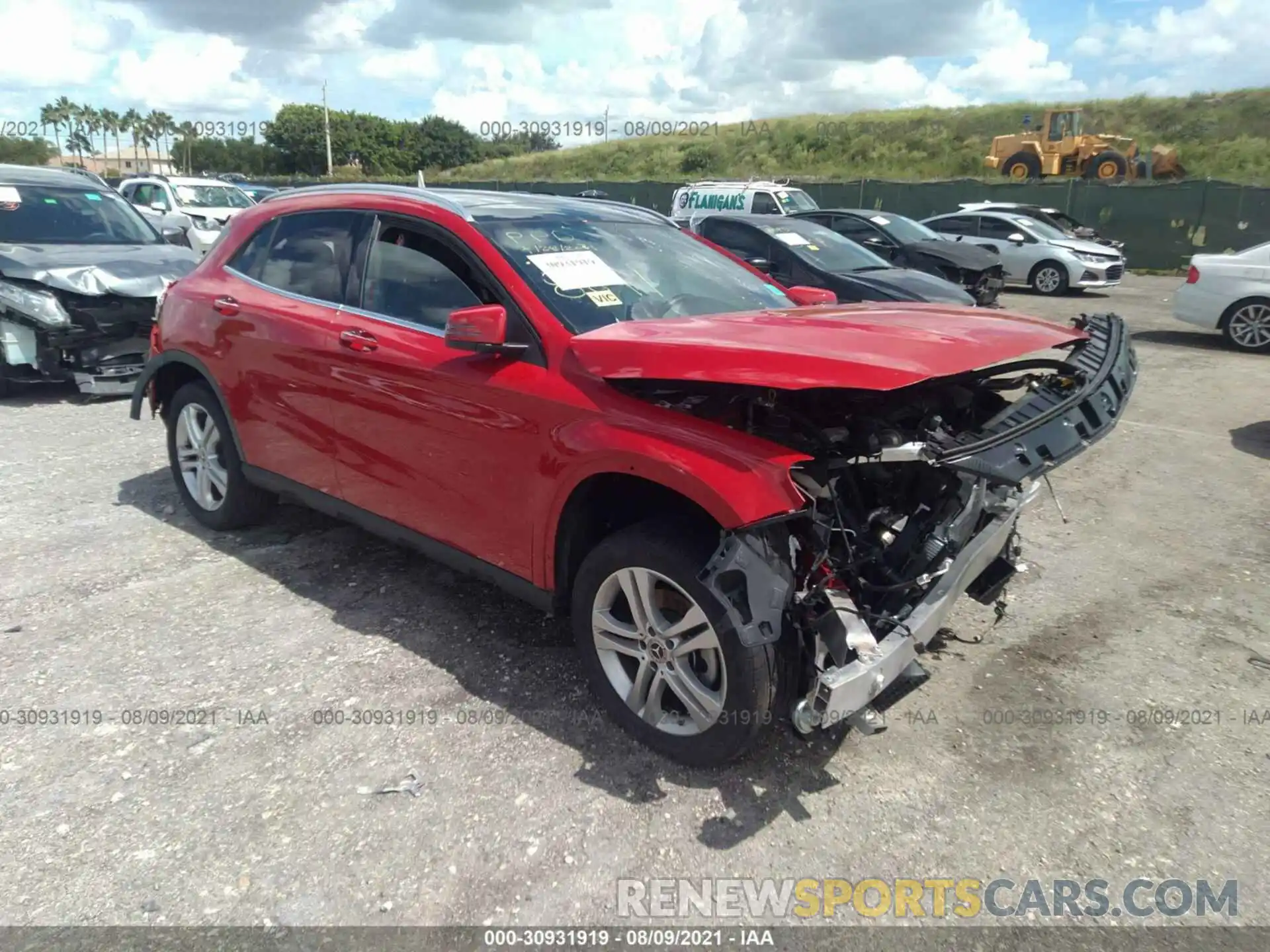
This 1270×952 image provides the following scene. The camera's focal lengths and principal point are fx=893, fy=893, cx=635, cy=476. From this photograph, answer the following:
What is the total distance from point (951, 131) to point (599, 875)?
57.9m

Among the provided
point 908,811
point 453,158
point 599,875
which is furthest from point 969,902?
point 453,158

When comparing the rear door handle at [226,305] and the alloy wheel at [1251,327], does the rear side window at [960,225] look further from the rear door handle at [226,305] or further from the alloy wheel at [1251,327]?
the rear door handle at [226,305]

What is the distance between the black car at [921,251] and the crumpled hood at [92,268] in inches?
343

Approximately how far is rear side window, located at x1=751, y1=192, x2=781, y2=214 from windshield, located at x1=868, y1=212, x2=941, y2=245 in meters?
3.17

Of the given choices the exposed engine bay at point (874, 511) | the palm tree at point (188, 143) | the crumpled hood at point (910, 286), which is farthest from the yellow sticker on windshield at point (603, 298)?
the palm tree at point (188, 143)

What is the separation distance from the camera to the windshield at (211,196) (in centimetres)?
1808

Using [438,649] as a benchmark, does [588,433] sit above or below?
above

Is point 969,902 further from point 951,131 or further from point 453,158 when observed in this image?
point 453,158

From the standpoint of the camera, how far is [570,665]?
12.1 feet

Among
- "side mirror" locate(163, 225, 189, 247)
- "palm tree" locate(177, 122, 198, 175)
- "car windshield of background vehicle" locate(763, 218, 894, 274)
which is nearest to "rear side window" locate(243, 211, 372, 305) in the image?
"side mirror" locate(163, 225, 189, 247)

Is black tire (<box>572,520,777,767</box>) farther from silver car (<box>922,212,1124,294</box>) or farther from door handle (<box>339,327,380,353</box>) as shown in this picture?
silver car (<box>922,212,1124,294</box>)

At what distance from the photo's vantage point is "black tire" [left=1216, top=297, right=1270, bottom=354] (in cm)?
1091

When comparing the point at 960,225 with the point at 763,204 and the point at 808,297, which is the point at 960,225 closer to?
the point at 763,204

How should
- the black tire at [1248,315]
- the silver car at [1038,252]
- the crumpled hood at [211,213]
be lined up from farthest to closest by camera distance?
the crumpled hood at [211,213]
the silver car at [1038,252]
the black tire at [1248,315]
